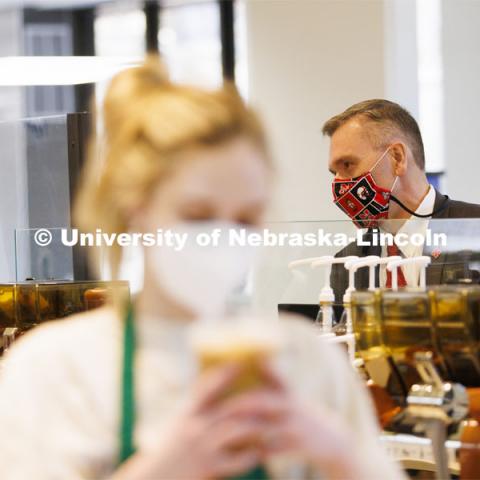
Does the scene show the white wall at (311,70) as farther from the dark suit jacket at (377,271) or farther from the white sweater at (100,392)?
the white sweater at (100,392)

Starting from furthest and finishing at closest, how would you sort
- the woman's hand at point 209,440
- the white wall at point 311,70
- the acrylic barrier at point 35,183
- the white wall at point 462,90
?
the white wall at point 462,90
the white wall at point 311,70
the acrylic barrier at point 35,183
the woman's hand at point 209,440

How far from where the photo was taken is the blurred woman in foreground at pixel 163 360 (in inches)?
28.3

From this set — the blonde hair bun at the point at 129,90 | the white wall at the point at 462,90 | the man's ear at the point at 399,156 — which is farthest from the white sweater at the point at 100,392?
the white wall at the point at 462,90

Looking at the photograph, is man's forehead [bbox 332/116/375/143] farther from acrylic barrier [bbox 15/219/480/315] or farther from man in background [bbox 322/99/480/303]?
acrylic barrier [bbox 15/219/480/315]

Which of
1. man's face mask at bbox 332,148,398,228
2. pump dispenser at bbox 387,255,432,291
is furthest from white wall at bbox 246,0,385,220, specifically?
pump dispenser at bbox 387,255,432,291

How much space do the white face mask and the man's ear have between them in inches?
90.8

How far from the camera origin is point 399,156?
3.11 metres

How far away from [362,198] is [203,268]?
184 centimetres

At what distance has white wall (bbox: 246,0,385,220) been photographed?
19.7 ft

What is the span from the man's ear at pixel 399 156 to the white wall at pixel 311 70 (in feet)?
9.38

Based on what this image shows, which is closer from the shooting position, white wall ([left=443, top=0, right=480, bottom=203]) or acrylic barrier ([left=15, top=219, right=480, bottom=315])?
acrylic barrier ([left=15, top=219, right=480, bottom=315])

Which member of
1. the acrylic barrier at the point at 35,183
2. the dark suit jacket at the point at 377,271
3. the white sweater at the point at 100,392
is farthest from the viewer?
the acrylic barrier at the point at 35,183

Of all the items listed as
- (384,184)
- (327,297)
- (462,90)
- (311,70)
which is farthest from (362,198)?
(462,90)

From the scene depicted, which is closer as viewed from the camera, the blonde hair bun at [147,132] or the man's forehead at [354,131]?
the blonde hair bun at [147,132]
